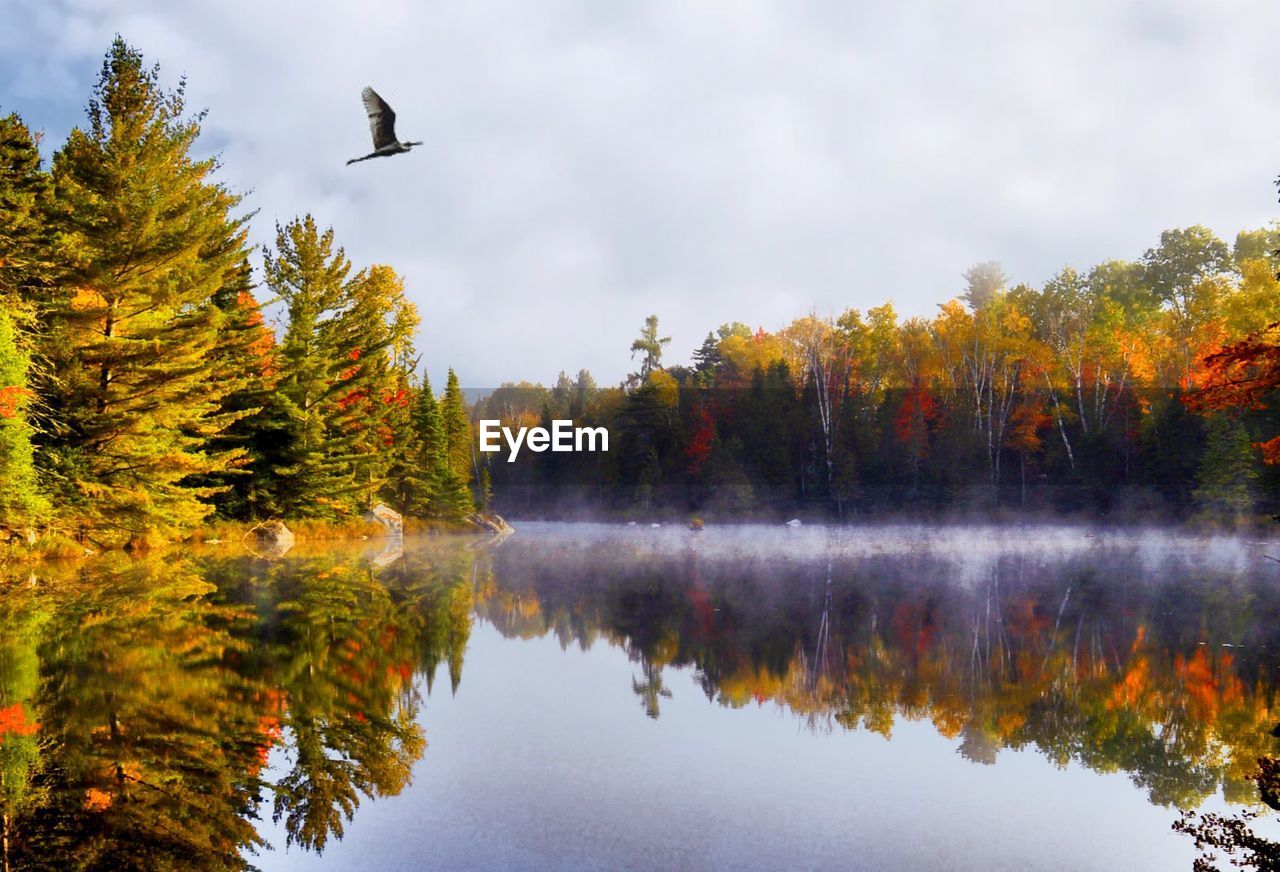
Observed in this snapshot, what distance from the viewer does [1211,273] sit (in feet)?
220

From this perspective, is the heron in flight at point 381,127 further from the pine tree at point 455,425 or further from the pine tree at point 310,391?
the pine tree at point 455,425

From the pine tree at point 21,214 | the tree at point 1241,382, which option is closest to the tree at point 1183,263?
the tree at point 1241,382

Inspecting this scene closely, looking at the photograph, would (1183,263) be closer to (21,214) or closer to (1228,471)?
(1228,471)

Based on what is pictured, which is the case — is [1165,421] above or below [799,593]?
above

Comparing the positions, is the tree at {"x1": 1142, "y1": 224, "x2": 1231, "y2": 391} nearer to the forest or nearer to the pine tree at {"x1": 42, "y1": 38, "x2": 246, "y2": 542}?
the forest

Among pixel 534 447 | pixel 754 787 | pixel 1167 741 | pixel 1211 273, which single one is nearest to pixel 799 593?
pixel 1167 741

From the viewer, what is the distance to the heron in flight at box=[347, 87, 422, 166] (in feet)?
60.1

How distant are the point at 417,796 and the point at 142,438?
860 inches

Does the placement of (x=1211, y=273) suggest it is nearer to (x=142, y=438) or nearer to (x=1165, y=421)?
(x=1165, y=421)

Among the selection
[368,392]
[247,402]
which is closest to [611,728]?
[247,402]

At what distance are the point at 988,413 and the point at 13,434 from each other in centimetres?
5345

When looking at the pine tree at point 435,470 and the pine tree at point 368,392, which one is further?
the pine tree at point 435,470

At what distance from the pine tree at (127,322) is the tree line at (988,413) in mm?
39061

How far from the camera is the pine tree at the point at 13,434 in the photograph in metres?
19.5
